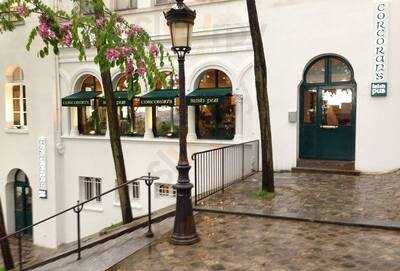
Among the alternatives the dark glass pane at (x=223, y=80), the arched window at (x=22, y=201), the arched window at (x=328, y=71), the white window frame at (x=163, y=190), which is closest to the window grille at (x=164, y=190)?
the white window frame at (x=163, y=190)

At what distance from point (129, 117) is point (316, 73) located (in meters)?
7.31

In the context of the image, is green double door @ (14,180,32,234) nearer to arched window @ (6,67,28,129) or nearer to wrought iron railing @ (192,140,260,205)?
arched window @ (6,67,28,129)

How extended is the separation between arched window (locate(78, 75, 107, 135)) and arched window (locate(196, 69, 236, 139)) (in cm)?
436

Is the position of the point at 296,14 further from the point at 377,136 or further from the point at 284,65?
the point at 377,136

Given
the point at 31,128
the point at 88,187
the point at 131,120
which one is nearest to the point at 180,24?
the point at 131,120

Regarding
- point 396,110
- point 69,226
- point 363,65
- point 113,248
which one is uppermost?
point 363,65

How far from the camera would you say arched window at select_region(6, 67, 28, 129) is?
61.0 ft

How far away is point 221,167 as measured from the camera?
1158cm

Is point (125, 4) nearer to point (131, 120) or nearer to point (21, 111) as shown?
point (131, 120)

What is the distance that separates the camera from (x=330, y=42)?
13094 mm

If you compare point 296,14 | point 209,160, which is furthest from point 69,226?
point 296,14

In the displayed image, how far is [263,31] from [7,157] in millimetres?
12525

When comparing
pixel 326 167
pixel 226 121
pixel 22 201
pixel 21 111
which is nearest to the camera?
pixel 326 167

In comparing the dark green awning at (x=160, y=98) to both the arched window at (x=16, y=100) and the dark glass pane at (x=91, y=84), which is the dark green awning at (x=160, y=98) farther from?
the arched window at (x=16, y=100)
